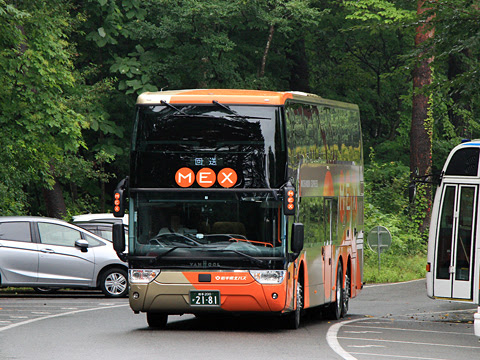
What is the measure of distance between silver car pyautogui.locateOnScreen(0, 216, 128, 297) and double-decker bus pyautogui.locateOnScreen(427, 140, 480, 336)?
8.44 meters

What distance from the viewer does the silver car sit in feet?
73.7

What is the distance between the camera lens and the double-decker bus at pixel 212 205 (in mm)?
14852

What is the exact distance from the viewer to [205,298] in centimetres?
1480

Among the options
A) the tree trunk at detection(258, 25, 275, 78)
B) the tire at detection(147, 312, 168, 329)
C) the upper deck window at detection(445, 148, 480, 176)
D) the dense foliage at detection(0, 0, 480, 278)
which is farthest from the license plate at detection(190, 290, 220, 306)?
the tree trunk at detection(258, 25, 275, 78)

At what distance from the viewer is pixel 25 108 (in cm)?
2719

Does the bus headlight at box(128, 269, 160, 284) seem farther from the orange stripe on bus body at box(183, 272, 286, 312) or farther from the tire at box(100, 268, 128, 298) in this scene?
the tire at box(100, 268, 128, 298)

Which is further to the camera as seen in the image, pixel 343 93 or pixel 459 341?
pixel 343 93

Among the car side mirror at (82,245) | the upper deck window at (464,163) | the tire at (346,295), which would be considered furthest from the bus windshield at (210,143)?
the car side mirror at (82,245)

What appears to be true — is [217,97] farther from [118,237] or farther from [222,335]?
[222,335]

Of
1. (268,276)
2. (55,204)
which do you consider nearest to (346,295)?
(268,276)

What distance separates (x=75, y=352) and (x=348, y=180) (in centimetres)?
876

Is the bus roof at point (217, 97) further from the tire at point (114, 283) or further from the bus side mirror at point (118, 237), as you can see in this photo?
the tire at point (114, 283)

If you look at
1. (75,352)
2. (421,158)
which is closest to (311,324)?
(75,352)

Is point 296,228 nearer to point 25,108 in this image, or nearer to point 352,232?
point 352,232
